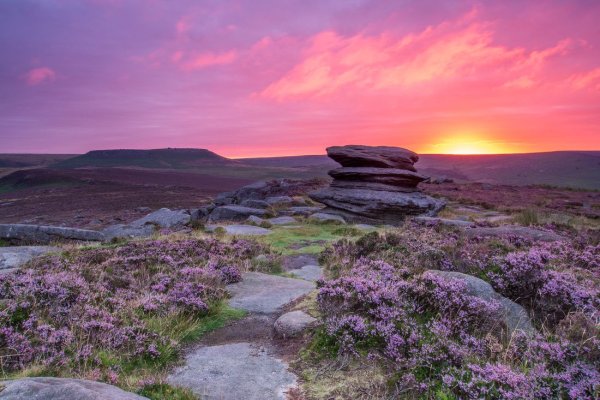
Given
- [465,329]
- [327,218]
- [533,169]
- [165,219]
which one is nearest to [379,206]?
[327,218]

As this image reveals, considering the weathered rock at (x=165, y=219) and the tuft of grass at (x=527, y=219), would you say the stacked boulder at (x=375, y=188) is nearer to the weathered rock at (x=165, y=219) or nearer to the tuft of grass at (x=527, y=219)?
the tuft of grass at (x=527, y=219)

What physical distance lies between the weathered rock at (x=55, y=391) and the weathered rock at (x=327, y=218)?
62.0 feet

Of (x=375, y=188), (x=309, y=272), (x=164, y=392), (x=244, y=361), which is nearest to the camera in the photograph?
(x=164, y=392)

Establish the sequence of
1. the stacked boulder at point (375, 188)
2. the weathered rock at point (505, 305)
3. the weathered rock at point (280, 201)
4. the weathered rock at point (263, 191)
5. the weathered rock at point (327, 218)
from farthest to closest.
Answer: the weathered rock at point (263, 191) < the weathered rock at point (280, 201) < the stacked boulder at point (375, 188) < the weathered rock at point (327, 218) < the weathered rock at point (505, 305)

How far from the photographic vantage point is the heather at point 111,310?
6379mm

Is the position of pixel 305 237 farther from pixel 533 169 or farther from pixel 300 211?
pixel 533 169

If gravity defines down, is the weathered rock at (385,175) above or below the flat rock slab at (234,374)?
above

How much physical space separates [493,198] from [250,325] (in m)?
37.8

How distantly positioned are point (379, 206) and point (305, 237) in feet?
25.3

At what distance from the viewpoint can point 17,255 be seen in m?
13.7

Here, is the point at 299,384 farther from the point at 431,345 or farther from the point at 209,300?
the point at 209,300

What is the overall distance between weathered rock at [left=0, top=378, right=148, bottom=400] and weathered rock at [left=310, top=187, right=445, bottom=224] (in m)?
21.1

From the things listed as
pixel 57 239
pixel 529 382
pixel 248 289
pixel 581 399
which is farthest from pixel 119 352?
pixel 57 239

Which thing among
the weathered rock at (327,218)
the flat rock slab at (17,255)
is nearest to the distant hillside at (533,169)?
the weathered rock at (327,218)
